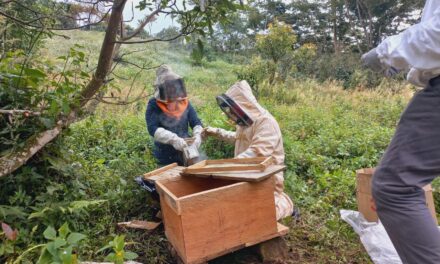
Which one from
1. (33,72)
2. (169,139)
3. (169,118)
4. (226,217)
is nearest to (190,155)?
(169,139)

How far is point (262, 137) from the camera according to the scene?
313 centimetres

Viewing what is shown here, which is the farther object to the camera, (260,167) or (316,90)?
(316,90)

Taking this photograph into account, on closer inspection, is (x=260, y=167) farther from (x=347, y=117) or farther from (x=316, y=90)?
(x=316, y=90)

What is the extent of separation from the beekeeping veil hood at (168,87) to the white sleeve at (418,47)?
8.08 feet

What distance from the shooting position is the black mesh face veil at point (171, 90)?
378 centimetres

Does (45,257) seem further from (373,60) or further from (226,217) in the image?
(373,60)

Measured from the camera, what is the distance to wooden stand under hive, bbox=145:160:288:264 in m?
2.23

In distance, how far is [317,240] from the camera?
9.65 feet

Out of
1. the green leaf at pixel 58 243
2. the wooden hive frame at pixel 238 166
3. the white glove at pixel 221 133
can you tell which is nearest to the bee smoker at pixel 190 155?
the white glove at pixel 221 133

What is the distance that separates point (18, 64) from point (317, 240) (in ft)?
8.38

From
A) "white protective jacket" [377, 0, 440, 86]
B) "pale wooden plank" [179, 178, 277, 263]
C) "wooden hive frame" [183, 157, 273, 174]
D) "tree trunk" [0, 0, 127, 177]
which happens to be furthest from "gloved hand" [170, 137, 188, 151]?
"white protective jacket" [377, 0, 440, 86]

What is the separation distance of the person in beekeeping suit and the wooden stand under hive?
0.56 m

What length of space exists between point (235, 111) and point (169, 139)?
2.66ft

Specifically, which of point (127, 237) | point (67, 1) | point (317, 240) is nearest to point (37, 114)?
point (67, 1)
